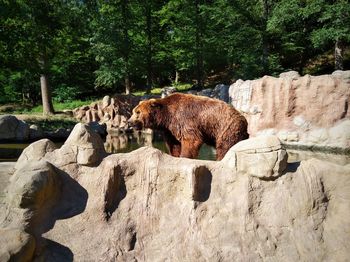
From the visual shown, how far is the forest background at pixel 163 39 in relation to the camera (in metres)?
18.1

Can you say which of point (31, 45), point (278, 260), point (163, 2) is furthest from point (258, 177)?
point (163, 2)

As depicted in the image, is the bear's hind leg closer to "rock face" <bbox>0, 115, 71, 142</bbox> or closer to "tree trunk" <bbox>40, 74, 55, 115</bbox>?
"rock face" <bbox>0, 115, 71, 142</bbox>

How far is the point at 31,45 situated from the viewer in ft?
51.2

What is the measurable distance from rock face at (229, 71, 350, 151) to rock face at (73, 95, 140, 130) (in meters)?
9.23

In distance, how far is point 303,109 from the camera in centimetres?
1409

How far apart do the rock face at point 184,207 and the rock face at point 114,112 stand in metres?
18.4

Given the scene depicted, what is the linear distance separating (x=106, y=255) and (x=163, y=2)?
1266 inches

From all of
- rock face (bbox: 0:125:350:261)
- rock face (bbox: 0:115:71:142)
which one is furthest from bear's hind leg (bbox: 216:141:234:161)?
rock face (bbox: 0:115:71:142)

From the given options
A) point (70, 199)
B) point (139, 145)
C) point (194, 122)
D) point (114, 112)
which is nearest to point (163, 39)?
point (114, 112)

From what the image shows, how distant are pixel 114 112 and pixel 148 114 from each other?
17.5 m

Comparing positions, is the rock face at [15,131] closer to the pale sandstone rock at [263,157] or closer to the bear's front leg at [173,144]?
the bear's front leg at [173,144]

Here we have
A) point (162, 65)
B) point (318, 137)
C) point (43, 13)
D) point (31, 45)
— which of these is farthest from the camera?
point (162, 65)

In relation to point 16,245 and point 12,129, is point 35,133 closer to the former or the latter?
point 12,129

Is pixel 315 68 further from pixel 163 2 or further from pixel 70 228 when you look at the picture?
pixel 70 228
